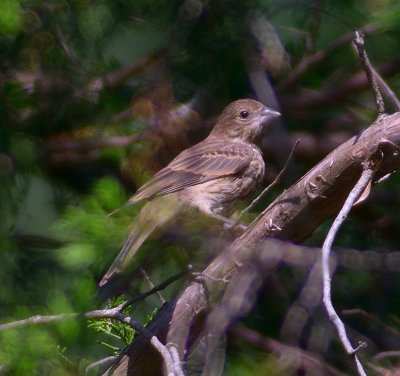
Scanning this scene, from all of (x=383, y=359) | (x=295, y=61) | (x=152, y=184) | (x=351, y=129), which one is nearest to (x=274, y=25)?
(x=295, y=61)

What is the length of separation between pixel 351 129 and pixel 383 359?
1.53 metres

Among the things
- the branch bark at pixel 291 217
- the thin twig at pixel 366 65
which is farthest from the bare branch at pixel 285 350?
the thin twig at pixel 366 65

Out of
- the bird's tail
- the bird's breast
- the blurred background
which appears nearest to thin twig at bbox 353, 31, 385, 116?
the blurred background

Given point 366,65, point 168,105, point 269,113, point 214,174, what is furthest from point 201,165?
point 366,65

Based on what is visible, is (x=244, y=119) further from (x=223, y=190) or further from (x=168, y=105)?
(x=168, y=105)

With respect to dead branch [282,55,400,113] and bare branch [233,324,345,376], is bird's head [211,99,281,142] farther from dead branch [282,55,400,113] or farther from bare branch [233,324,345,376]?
bare branch [233,324,345,376]

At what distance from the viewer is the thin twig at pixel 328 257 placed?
3286 mm

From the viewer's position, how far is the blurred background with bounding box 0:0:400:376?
528 centimetres

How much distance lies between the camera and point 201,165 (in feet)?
19.0

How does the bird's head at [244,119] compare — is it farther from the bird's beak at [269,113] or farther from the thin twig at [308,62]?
the thin twig at [308,62]

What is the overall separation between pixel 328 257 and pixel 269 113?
239 centimetres

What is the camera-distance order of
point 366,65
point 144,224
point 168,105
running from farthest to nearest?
point 168,105 < point 144,224 < point 366,65

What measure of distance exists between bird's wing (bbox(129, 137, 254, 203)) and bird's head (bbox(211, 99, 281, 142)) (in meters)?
0.10

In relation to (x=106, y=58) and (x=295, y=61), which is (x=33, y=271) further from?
(x=295, y=61)
